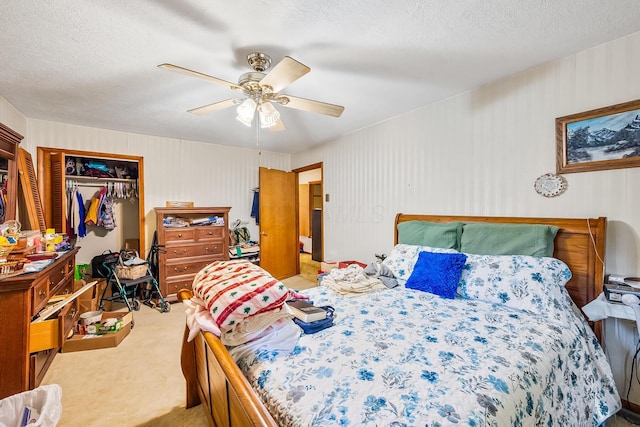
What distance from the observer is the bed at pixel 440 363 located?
92 cm

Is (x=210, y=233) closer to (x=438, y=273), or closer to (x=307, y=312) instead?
(x=307, y=312)

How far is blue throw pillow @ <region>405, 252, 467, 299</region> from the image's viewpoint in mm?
2066

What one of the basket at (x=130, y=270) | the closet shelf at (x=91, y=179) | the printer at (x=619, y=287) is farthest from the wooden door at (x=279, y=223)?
the printer at (x=619, y=287)

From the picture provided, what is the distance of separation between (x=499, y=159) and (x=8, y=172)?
4544mm

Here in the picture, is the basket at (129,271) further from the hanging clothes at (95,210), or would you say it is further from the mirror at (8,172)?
the mirror at (8,172)

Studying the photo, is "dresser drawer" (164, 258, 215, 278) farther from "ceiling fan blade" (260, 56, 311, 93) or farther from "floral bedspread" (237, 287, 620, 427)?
"ceiling fan blade" (260, 56, 311, 93)

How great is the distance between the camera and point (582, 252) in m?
1.89

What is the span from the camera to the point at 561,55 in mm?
1968

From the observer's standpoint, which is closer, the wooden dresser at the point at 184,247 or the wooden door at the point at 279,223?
the wooden dresser at the point at 184,247

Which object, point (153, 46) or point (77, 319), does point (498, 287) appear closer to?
point (153, 46)

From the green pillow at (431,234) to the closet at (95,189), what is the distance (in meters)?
3.71

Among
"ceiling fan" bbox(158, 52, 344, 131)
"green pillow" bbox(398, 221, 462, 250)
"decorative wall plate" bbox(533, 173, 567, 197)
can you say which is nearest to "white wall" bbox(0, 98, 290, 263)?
"ceiling fan" bbox(158, 52, 344, 131)

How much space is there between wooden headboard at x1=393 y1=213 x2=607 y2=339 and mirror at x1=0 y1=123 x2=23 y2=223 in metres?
4.62

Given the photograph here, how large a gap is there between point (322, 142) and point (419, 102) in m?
1.91
